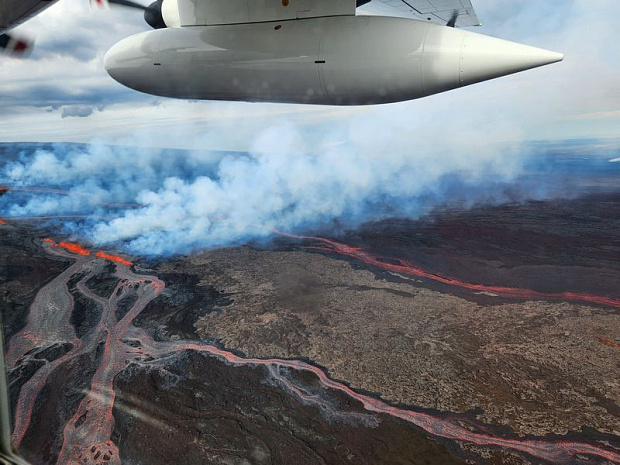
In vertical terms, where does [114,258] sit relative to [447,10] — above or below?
below

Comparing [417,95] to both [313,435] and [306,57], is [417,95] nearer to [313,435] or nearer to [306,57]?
[306,57]

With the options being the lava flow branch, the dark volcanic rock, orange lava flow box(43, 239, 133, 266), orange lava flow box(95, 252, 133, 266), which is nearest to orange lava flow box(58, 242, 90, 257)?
orange lava flow box(43, 239, 133, 266)

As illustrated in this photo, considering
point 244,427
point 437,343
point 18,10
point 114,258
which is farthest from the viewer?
point 114,258

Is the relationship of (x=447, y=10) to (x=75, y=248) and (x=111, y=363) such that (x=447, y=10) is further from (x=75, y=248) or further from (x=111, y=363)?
(x=75, y=248)

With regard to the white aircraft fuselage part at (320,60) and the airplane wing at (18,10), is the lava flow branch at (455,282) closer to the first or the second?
the white aircraft fuselage part at (320,60)

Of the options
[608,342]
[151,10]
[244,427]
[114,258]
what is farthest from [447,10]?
[114,258]

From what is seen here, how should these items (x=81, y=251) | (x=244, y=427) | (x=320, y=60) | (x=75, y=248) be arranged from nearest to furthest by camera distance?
(x=320, y=60) < (x=244, y=427) < (x=81, y=251) < (x=75, y=248)

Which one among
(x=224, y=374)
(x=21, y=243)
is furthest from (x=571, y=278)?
(x=21, y=243)

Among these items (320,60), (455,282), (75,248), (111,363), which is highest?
(320,60)
